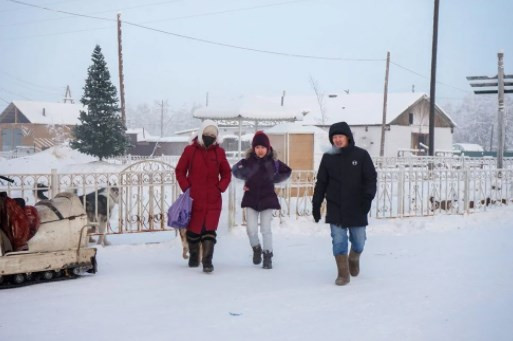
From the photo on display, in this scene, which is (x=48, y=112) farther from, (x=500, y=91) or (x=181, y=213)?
(x=181, y=213)

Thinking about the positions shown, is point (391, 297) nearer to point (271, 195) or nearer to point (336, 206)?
point (336, 206)

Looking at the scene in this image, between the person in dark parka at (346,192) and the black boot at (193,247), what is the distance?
1.56 m

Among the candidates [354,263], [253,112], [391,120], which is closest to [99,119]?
[253,112]

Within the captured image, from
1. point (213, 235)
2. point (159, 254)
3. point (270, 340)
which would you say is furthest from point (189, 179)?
point (270, 340)

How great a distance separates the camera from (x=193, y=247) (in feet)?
23.4

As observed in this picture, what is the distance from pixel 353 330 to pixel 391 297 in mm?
1205

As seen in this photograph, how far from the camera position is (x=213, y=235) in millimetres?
6980

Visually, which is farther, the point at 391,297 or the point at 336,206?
the point at 336,206

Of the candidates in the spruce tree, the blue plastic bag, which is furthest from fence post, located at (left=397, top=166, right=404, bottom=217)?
the spruce tree

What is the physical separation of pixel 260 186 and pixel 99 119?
25.4 metres

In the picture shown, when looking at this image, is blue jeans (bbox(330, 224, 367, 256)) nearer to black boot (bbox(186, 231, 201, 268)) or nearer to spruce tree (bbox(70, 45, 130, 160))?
black boot (bbox(186, 231, 201, 268))

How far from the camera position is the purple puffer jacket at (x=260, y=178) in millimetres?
7246

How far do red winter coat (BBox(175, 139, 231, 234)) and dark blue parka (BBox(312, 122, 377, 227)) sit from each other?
4.19 feet

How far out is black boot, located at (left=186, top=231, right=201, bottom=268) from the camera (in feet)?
23.1
